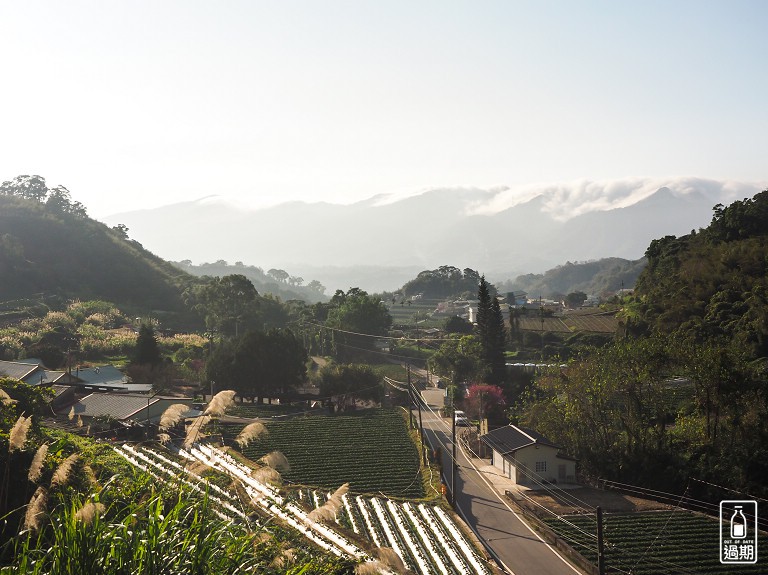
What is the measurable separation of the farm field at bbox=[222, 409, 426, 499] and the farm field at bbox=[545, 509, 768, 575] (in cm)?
721

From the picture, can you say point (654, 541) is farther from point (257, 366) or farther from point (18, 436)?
point (257, 366)

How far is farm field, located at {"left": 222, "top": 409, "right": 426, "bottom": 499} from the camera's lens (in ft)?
97.5

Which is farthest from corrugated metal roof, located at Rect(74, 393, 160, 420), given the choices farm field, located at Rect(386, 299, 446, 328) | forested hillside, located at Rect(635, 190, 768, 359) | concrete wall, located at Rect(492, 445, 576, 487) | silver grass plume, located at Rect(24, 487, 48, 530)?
farm field, located at Rect(386, 299, 446, 328)

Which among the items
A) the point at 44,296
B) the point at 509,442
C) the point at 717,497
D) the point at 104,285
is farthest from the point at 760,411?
the point at 104,285

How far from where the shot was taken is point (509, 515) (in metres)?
26.4

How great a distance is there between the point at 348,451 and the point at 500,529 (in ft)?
36.1

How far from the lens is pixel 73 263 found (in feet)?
301

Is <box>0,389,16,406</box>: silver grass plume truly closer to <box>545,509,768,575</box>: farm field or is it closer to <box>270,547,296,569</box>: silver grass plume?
<box>270,547,296,569</box>: silver grass plume

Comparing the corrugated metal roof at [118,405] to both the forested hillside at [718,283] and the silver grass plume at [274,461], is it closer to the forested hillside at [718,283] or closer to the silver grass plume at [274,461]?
the silver grass plume at [274,461]

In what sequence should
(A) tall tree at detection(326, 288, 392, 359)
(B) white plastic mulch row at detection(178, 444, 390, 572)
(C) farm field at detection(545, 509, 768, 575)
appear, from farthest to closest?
(A) tall tree at detection(326, 288, 392, 359)
(C) farm field at detection(545, 509, 768, 575)
(B) white plastic mulch row at detection(178, 444, 390, 572)

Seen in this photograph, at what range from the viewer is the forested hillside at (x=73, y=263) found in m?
81.9

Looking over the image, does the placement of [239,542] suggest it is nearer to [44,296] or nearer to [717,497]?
[717,497]

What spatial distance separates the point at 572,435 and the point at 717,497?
6.91 meters

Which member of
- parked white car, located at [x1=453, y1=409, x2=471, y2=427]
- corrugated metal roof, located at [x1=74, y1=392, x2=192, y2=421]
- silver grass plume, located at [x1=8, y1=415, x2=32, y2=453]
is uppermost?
silver grass plume, located at [x1=8, y1=415, x2=32, y2=453]
